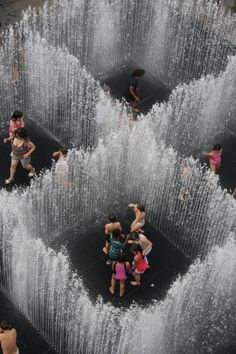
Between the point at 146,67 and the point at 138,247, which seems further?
the point at 146,67

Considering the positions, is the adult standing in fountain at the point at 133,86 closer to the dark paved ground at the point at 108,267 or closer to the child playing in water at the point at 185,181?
the child playing in water at the point at 185,181

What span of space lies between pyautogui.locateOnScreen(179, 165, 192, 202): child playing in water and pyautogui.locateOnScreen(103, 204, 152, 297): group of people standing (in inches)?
56.8

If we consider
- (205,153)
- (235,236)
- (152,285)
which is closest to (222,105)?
(205,153)

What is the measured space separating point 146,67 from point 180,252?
7798 millimetres

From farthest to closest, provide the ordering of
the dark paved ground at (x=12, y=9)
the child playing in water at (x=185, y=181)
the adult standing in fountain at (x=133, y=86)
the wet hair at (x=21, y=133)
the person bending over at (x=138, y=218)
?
the dark paved ground at (x=12, y=9) < the adult standing in fountain at (x=133, y=86) < the child playing in water at (x=185, y=181) < the wet hair at (x=21, y=133) < the person bending over at (x=138, y=218)

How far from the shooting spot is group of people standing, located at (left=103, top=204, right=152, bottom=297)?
17.1 meters

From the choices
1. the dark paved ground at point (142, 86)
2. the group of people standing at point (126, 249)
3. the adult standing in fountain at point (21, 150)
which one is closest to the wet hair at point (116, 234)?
the group of people standing at point (126, 249)

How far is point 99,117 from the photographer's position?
21031mm

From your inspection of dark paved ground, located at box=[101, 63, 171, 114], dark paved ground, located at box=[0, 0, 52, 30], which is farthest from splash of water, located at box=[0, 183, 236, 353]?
dark paved ground, located at box=[0, 0, 52, 30]

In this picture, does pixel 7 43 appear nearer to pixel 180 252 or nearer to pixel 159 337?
pixel 180 252

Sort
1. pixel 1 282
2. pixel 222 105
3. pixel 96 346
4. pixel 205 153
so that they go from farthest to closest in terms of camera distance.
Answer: pixel 222 105 < pixel 205 153 < pixel 1 282 < pixel 96 346

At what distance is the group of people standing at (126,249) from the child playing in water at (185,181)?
4.74 ft

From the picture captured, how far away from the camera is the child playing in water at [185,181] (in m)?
19.2

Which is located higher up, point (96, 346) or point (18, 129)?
point (18, 129)
